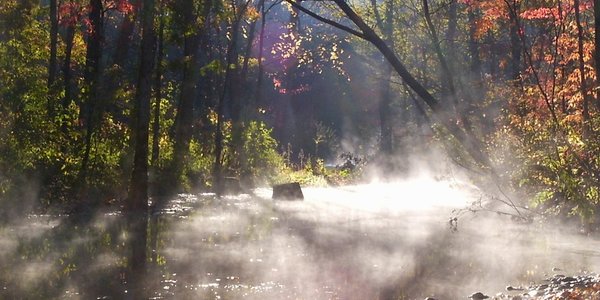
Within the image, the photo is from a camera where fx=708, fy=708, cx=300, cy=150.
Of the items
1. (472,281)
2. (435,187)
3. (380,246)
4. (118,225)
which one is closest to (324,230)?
(380,246)

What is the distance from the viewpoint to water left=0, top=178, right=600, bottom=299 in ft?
26.9

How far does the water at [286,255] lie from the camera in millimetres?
8203

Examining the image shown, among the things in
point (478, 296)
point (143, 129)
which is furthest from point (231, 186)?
point (478, 296)

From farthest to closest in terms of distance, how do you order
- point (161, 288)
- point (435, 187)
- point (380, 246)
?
1. point (435, 187)
2. point (380, 246)
3. point (161, 288)

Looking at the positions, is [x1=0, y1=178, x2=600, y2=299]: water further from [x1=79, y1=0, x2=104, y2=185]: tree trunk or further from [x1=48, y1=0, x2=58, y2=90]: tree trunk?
[x1=48, y1=0, x2=58, y2=90]: tree trunk

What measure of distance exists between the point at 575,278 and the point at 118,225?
A: 8.91 metres

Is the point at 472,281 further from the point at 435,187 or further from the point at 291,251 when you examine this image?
the point at 435,187

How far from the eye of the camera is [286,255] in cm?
1069

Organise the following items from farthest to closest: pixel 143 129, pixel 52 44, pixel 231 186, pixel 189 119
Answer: pixel 189 119, pixel 231 186, pixel 52 44, pixel 143 129

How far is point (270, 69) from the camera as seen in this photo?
50.3m

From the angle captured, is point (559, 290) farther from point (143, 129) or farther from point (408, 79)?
point (143, 129)

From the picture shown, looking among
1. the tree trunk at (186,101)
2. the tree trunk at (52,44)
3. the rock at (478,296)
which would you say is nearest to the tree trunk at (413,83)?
the rock at (478,296)

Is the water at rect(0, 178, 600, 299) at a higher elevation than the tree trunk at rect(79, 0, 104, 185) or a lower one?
lower

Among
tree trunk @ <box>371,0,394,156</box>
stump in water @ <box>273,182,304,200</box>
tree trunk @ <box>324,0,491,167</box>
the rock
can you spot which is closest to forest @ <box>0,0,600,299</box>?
tree trunk @ <box>324,0,491,167</box>
